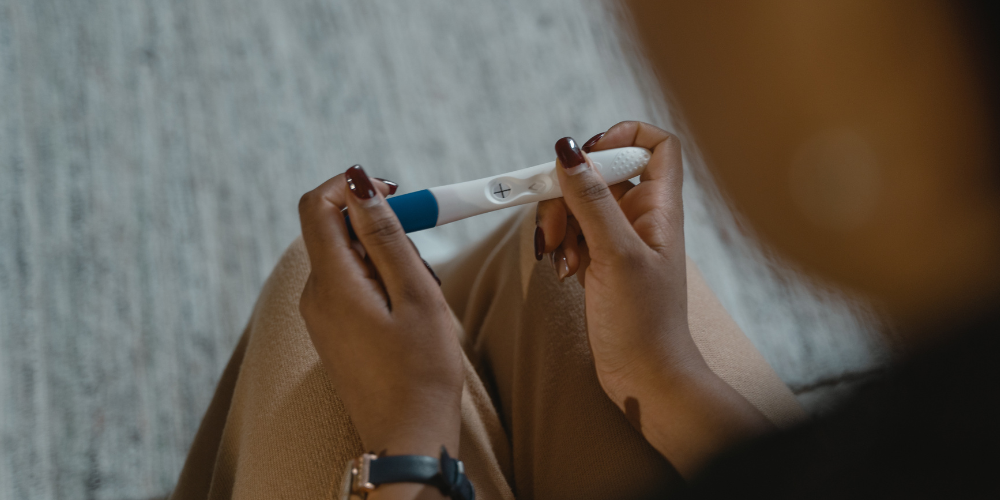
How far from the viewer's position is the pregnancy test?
1.39 ft

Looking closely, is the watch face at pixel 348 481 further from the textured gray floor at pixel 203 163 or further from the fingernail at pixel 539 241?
the textured gray floor at pixel 203 163

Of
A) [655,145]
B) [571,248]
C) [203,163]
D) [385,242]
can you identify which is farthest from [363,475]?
[203,163]

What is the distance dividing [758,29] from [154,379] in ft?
2.56

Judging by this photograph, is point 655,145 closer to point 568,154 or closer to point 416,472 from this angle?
point 568,154

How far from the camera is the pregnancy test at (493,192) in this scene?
0.42 meters

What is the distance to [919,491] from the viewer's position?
17 cm

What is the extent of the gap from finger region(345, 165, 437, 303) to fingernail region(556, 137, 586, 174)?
0.13 m

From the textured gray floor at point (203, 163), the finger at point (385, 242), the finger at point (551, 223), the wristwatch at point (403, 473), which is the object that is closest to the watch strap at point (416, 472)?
the wristwatch at point (403, 473)

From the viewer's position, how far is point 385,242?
37 centimetres

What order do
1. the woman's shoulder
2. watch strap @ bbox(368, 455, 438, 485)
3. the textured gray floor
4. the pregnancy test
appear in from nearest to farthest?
the woman's shoulder
watch strap @ bbox(368, 455, 438, 485)
the pregnancy test
the textured gray floor

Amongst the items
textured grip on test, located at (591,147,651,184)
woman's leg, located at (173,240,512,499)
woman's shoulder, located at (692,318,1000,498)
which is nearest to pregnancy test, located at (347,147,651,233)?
textured grip on test, located at (591,147,651,184)

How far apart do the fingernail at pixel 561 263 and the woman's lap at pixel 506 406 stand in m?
0.03

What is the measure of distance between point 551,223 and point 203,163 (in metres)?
0.61

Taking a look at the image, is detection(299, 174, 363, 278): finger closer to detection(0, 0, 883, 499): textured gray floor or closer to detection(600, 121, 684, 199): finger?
detection(600, 121, 684, 199): finger
